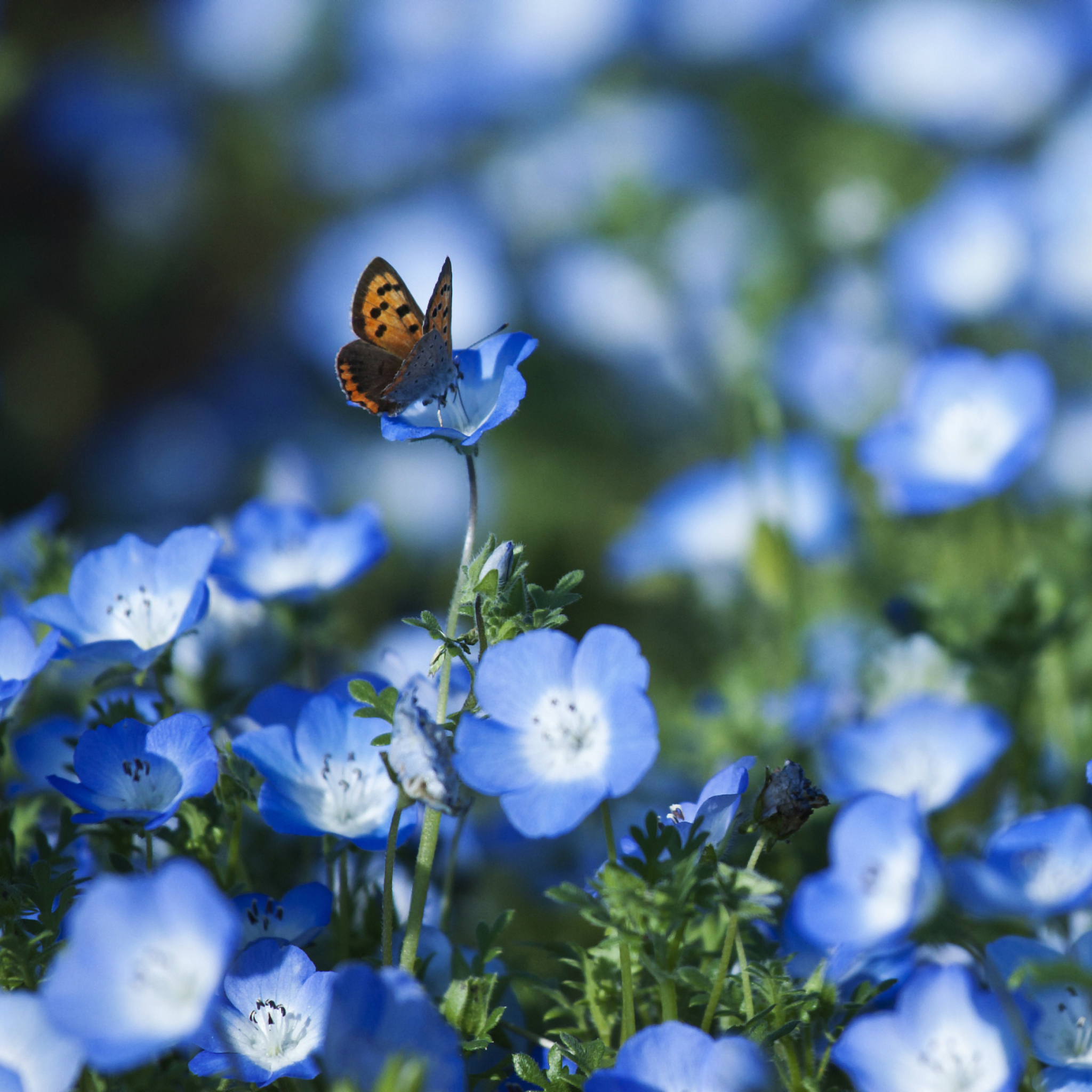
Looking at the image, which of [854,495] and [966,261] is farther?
[966,261]

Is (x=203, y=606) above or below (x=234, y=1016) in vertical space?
above

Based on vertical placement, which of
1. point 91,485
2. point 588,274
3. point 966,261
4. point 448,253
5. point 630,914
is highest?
point 630,914

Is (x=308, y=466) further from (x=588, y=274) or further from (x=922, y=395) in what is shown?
(x=588, y=274)

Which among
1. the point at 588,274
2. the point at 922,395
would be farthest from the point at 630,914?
the point at 588,274

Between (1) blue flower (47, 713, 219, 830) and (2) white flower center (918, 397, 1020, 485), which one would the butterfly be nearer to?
(1) blue flower (47, 713, 219, 830)

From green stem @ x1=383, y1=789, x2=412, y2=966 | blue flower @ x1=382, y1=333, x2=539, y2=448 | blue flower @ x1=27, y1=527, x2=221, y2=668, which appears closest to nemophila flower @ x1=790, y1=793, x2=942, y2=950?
green stem @ x1=383, y1=789, x2=412, y2=966

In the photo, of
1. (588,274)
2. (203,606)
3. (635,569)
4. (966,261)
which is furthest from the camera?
(588,274)

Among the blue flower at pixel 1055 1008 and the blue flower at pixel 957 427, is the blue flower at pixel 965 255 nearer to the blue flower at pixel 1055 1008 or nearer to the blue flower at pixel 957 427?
the blue flower at pixel 957 427

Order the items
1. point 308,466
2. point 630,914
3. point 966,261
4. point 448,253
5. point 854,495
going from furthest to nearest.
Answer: point 448,253, point 966,261, point 854,495, point 308,466, point 630,914
